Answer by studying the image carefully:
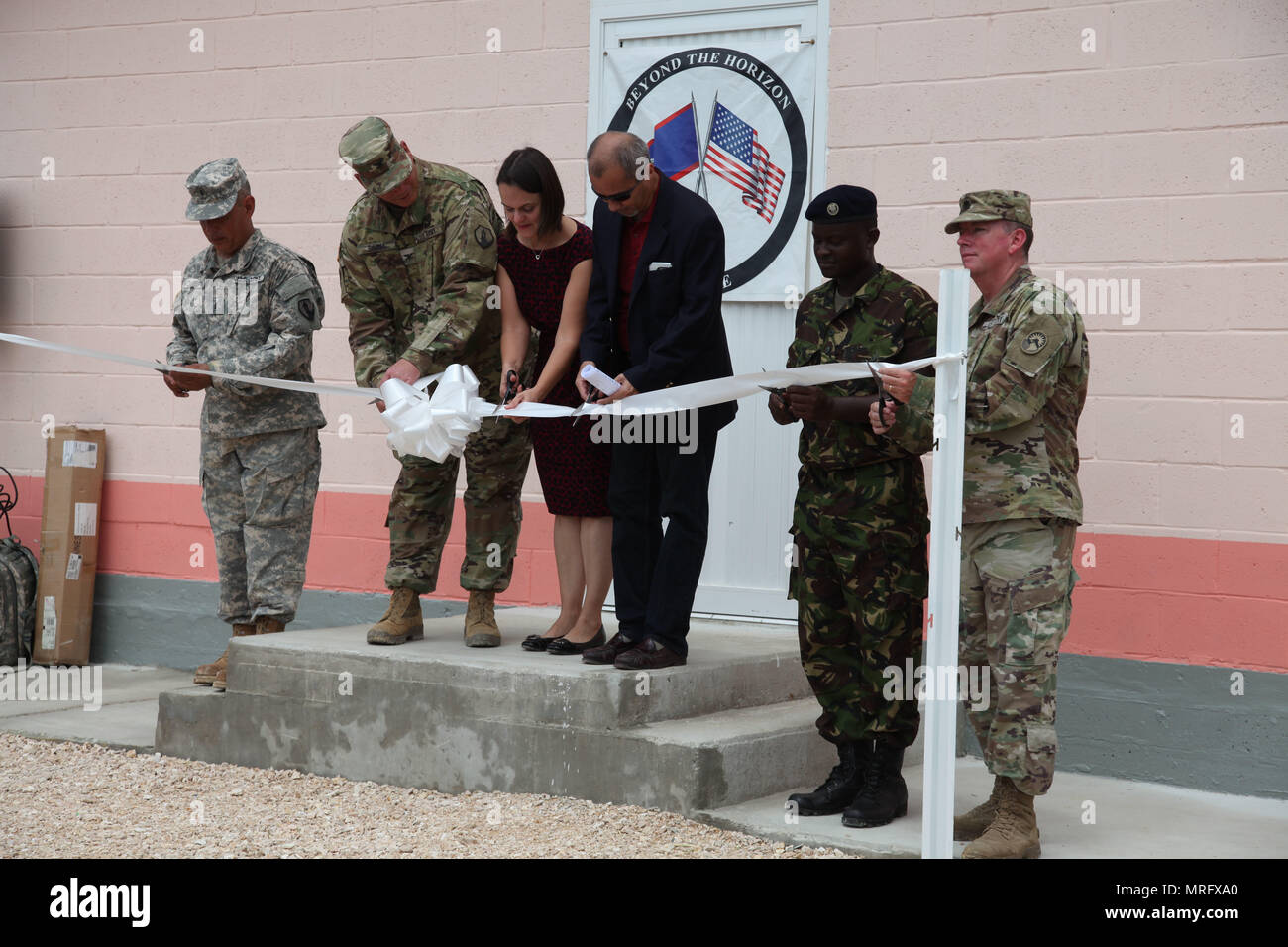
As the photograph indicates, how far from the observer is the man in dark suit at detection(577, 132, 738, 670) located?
167 inches

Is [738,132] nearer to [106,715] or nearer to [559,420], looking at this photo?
[559,420]

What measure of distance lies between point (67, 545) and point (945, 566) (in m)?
5.19

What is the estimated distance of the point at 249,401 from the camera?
5191mm

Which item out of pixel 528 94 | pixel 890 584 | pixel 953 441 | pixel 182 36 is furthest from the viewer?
pixel 182 36

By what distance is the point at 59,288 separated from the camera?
750 centimetres

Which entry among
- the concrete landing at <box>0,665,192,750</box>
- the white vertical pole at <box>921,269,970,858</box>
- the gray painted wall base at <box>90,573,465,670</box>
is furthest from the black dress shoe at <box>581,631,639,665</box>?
the gray painted wall base at <box>90,573,465,670</box>

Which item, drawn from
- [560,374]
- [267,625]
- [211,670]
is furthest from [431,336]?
[211,670]

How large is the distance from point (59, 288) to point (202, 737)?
3417 millimetres

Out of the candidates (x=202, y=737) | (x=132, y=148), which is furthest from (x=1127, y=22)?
(x=132, y=148)

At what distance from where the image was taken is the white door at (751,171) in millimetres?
5867

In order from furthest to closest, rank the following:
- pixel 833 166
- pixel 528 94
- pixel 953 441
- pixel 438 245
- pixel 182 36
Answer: pixel 182 36 < pixel 528 94 < pixel 833 166 < pixel 438 245 < pixel 953 441

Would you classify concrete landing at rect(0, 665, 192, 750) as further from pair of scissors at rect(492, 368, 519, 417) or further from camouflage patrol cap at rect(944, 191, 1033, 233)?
camouflage patrol cap at rect(944, 191, 1033, 233)

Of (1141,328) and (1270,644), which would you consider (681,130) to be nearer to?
(1141,328)

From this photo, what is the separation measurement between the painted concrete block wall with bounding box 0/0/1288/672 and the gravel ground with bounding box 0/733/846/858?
1.93 meters
